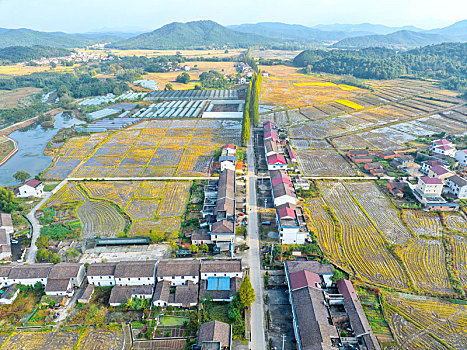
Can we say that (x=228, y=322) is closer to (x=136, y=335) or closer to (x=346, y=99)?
(x=136, y=335)

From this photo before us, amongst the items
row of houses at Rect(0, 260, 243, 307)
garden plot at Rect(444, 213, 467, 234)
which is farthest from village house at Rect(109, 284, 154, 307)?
garden plot at Rect(444, 213, 467, 234)

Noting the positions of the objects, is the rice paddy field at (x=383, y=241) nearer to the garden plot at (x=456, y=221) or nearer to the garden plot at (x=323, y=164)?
the garden plot at (x=456, y=221)

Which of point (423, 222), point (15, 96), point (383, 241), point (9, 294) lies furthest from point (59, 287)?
point (15, 96)

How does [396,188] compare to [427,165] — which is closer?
[396,188]

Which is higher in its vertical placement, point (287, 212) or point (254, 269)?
point (287, 212)

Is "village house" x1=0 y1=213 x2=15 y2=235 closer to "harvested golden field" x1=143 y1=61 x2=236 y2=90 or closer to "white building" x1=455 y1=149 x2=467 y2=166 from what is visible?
"white building" x1=455 y1=149 x2=467 y2=166

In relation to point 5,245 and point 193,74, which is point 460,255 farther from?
point 193,74

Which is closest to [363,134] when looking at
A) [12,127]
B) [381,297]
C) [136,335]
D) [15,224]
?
[381,297]
